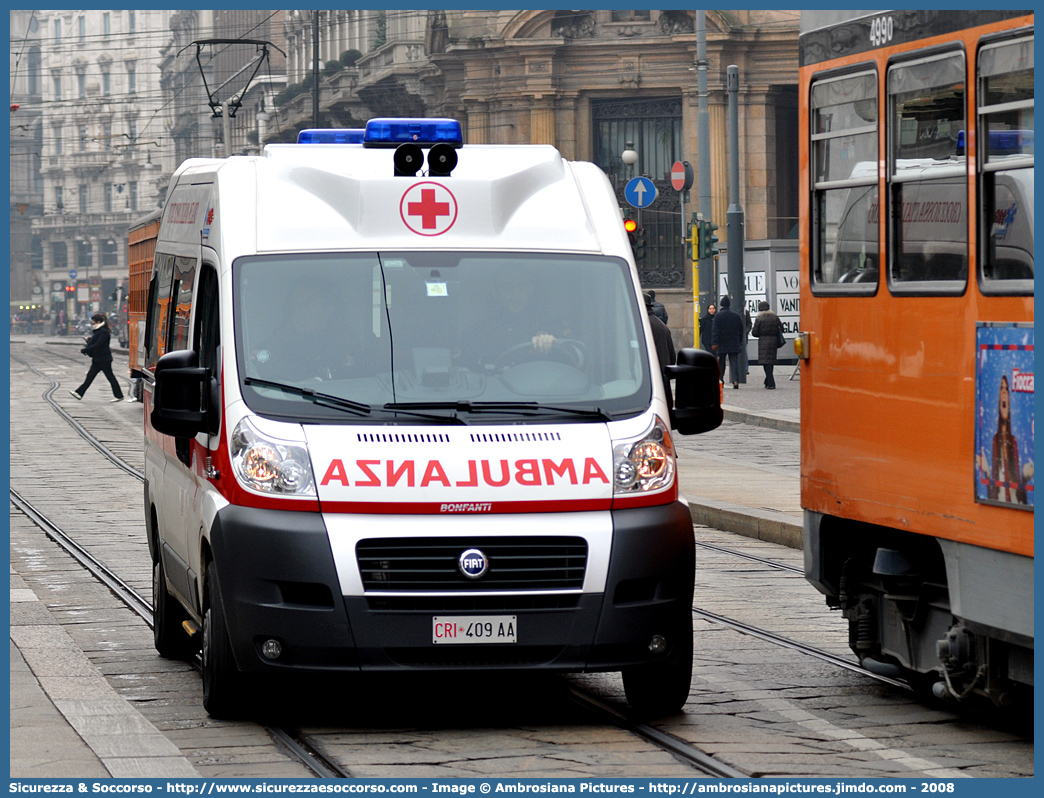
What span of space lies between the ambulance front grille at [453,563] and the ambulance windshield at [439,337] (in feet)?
1.62

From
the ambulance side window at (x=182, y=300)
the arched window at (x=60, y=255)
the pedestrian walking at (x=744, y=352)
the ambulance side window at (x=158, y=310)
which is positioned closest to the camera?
the ambulance side window at (x=182, y=300)

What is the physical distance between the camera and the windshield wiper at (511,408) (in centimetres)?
693

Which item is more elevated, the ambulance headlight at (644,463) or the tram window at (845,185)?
the tram window at (845,185)

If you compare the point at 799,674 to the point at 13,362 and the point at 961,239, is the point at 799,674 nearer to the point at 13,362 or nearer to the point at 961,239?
the point at 961,239

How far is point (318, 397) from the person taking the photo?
6.91m

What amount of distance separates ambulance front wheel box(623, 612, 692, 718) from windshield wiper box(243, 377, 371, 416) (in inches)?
52.9

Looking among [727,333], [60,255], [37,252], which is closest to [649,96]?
[727,333]

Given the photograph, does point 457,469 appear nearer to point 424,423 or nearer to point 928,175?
point 424,423

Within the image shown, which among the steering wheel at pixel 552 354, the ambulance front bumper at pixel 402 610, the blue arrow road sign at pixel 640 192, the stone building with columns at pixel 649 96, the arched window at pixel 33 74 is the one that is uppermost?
the arched window at pixel 33 74

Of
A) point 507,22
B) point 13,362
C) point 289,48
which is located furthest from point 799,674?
point 289,48

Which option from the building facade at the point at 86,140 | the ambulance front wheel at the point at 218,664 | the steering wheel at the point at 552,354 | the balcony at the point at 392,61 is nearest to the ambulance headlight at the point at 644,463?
the steering wheel at the point at 552,354

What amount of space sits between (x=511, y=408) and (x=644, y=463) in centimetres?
53

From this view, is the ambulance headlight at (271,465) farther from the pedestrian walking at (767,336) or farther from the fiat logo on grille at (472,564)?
the pedestrian walking at (767,336)

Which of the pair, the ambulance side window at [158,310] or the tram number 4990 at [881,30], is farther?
the ambulance side window at [158,310]
